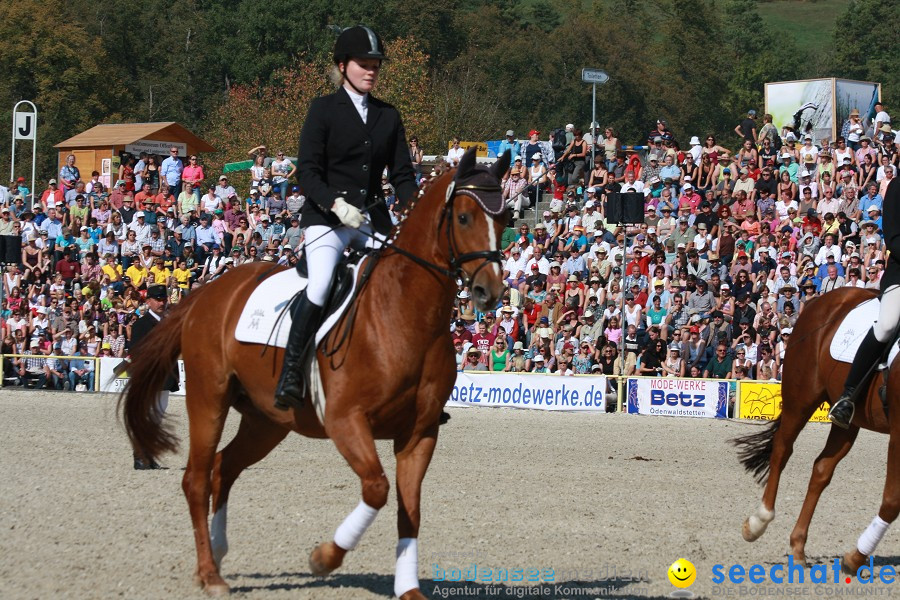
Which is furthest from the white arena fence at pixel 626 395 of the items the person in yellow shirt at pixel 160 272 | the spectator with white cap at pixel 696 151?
the spectator with white cap at pixel 696 151

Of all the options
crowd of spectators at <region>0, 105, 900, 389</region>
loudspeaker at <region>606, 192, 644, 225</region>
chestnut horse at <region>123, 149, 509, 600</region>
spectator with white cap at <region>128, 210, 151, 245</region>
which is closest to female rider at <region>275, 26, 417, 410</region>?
chestnut horse at <region>123, 149, 509, 600</region>

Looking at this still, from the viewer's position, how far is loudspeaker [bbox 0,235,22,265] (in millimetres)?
25781

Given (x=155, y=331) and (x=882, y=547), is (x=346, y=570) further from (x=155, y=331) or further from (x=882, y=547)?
(x=882, y=547)

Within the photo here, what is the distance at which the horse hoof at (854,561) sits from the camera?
8.27 meters

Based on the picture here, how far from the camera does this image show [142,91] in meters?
80.1

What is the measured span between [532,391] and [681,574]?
1519cm

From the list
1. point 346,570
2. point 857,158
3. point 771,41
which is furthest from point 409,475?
point 771,41

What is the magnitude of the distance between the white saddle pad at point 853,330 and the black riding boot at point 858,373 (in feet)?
1.02

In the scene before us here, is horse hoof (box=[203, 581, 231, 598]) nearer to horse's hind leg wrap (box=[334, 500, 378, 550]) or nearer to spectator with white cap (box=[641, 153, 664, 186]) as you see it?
horse's hind leg wrap (box=[334, 500, 378, 550])

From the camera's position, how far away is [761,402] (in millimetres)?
20719

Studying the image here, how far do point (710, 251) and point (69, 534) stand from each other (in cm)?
1687

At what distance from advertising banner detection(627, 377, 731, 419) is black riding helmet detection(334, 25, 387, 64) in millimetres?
14911

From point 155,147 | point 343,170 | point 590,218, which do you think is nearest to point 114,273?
point 590,218

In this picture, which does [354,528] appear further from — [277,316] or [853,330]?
[853,330]
